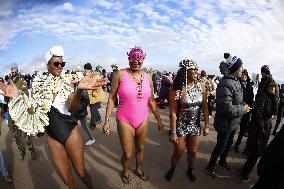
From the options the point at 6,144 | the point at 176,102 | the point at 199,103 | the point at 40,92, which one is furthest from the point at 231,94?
the point at 6,144

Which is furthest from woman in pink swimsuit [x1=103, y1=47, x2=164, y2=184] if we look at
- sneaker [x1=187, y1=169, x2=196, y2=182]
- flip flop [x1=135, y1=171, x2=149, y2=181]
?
sneaker [x1=187, y1=169, x2=196, y2=182]

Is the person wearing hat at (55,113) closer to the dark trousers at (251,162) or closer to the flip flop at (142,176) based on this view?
the flip flop at (142,176)

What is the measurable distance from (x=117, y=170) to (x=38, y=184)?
148 centimetres

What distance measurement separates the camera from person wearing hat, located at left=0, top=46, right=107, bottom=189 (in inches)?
153

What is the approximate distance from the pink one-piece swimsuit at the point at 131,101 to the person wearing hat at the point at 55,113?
0.99 meters

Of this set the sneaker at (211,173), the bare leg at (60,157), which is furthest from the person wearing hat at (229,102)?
the bare leg at (60,157)

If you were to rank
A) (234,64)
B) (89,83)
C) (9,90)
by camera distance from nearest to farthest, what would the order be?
(89,83) → (9,90) → (234,64)

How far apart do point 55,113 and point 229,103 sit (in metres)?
2.82

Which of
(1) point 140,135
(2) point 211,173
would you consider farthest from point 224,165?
(1) point 140,135

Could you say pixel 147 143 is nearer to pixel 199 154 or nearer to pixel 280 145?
pixel 199 154

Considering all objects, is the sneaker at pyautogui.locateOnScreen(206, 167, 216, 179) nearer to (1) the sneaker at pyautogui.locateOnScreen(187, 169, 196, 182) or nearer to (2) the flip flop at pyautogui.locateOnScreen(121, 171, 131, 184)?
(1) the sneaker at pyautogui.locateOnScreen(187, 169, 196, 182)

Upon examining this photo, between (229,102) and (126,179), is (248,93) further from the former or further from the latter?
(126,179)

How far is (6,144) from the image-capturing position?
8258 millimetres

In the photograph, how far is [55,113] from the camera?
393cm
